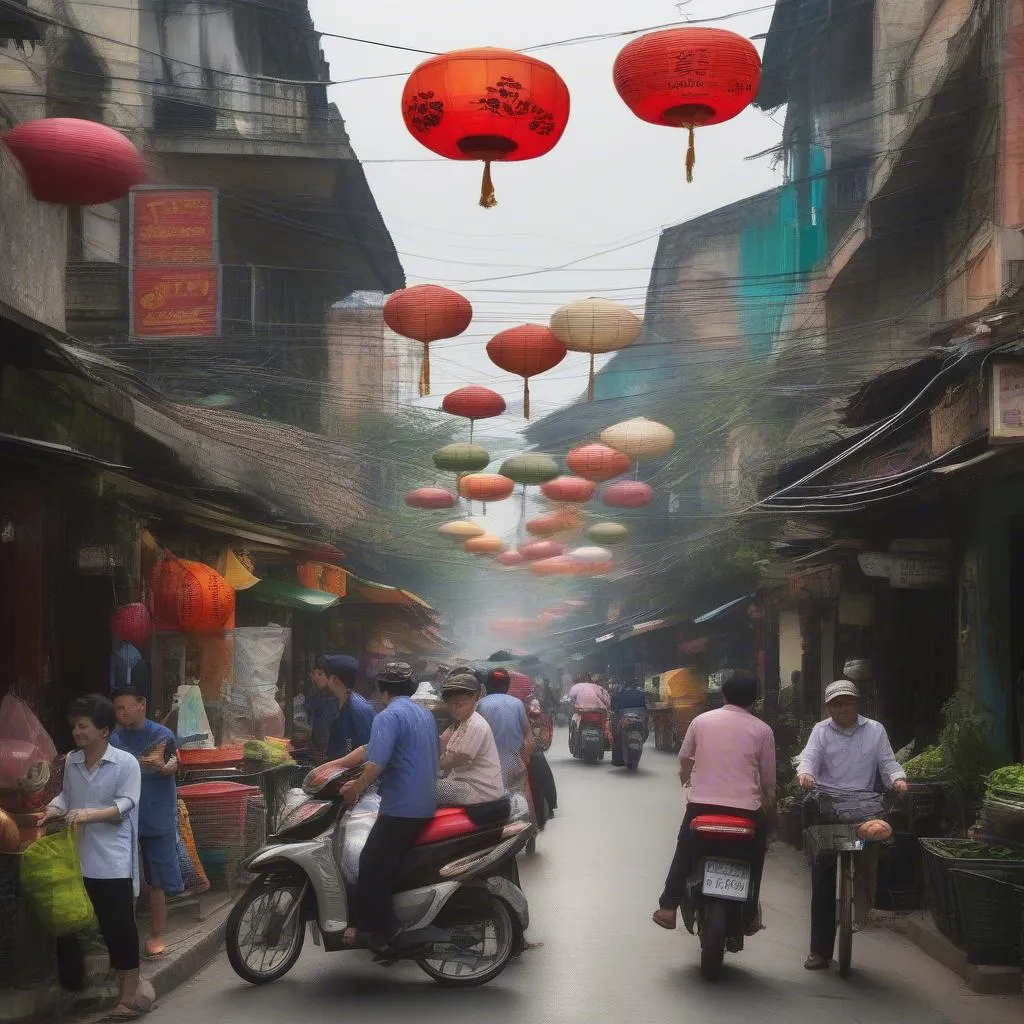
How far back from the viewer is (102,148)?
9.13 meters

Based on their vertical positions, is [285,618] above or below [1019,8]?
below

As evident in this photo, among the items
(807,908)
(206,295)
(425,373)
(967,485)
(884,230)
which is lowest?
(807,908)

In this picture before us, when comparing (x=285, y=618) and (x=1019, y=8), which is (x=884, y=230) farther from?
(x=285, y=618)

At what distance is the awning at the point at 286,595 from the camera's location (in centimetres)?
1838

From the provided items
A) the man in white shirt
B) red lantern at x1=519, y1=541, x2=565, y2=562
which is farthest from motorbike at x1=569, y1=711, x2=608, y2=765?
the man in white shirt

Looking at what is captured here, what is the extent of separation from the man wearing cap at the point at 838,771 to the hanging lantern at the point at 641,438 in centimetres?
887

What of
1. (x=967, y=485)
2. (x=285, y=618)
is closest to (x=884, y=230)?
(x=967, y=485)

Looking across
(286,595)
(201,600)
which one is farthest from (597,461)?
(201,600)

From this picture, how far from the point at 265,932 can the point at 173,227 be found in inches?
355

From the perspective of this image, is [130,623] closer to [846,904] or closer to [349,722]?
[349,722]

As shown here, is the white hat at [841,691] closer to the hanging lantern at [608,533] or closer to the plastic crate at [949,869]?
the plastic crate at [949,869]

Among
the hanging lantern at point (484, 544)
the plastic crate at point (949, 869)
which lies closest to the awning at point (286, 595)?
the hanging lantern at point (484, 544)

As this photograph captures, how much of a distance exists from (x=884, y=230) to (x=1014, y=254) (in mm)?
4398

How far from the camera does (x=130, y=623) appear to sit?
11.8 meters
